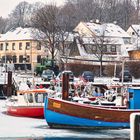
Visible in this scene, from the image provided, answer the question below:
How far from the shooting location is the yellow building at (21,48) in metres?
99.4

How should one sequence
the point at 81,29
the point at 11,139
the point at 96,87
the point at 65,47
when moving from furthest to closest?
the point at 81,29 → the point at 65,47 → the point at 96,87 → the point at 11,139

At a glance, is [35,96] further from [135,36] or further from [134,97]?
[135,36]

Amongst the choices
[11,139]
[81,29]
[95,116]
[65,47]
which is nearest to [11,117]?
[95,116]

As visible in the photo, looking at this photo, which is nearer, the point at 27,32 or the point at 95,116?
the point at 95,116

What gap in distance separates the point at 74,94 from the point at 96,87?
4.44m

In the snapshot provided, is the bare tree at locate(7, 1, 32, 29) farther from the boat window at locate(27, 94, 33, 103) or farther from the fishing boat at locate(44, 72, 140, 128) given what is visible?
the fishing boat at locate(44, 72, 140, 128)

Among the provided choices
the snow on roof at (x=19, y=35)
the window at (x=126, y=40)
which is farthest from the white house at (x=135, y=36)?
the snow on roof at (x=19, y=35)

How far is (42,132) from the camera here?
29234mm

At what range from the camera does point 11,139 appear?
85.9 feet

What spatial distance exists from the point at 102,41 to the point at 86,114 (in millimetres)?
53789

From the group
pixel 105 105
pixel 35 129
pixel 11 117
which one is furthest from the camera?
pixel 11 117

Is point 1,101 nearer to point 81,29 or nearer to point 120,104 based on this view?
point 120,104

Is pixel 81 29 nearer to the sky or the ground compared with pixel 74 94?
nearer to the sky

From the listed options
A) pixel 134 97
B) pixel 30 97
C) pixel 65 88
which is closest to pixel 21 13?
pixel 30 97
